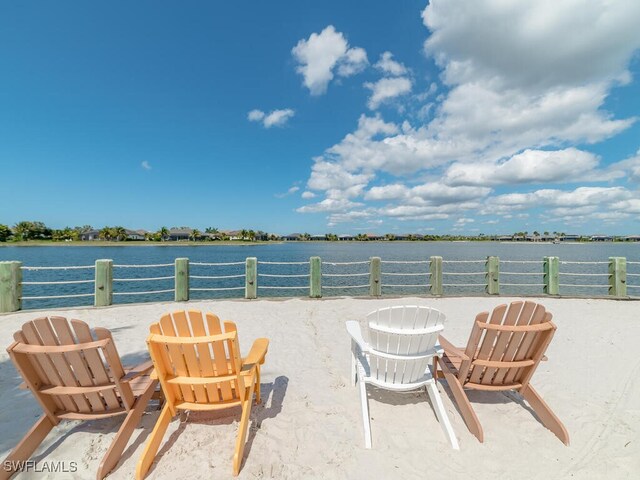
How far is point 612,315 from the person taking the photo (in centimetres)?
675

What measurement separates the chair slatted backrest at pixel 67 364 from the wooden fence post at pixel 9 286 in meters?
6.38

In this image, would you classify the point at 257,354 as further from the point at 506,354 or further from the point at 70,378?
the point at 506,354

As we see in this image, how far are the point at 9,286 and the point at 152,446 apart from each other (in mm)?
7156

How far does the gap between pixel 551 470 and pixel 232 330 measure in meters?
2.65

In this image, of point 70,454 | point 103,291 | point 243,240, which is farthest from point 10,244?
point 70,454

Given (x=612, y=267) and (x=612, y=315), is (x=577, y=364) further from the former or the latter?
(x=612, y=267)

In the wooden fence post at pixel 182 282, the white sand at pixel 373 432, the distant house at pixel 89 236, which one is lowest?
the white sand at pixel 373 432

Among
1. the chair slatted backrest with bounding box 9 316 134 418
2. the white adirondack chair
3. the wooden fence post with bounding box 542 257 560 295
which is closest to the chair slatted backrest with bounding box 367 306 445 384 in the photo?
the white adirondack chair

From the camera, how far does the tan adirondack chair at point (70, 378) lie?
2.19m

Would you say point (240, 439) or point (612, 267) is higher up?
point (612, 267)

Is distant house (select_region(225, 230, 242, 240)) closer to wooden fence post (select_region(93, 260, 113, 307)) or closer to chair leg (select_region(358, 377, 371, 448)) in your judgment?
wooden fence post (select_region(93, 260, 113, 307))

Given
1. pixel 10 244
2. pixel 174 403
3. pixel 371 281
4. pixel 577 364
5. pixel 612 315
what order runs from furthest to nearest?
1. pixel 10 244
2. pixel 371 281
3. pixel 612 315
4. pixel 577 364
5. pixel 174 403

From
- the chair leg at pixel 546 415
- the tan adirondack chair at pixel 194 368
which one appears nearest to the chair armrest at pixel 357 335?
the tan adirondack chair at pixel 194 368

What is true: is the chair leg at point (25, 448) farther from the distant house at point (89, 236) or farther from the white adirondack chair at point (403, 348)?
the distant house at point (89, 236)
